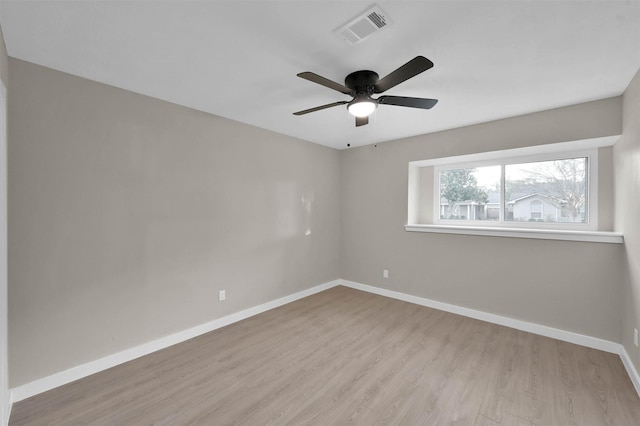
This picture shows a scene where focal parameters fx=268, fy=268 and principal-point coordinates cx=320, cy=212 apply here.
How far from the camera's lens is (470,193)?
3.71 meters

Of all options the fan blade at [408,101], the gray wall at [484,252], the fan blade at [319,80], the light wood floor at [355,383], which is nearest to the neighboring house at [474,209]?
the gray wall at [484,252]

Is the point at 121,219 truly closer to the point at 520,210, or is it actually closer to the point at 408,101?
the point at 408,101

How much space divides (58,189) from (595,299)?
192 inches

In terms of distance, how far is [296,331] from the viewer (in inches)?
117

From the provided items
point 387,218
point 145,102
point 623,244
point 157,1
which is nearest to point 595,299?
point 623,244

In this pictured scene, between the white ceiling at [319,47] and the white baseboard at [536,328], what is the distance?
2319 mm

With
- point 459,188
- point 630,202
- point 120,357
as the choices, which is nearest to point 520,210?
point 459,188

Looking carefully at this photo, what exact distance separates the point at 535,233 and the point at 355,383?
2.46 meters

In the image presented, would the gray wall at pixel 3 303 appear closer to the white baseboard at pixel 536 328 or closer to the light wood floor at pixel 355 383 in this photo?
the light wood floor at pixel 355 383

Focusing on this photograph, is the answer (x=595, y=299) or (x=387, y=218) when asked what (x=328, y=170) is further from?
(x=595, y=299)

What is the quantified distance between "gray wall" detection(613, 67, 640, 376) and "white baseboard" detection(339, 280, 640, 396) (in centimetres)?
10

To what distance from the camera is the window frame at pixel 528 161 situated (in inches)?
113

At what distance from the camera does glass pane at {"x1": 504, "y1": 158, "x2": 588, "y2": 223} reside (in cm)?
297

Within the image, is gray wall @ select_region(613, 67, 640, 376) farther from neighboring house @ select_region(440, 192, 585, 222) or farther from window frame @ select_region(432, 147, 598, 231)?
neighboring house @ select_region(440, 192, 585, 222)
